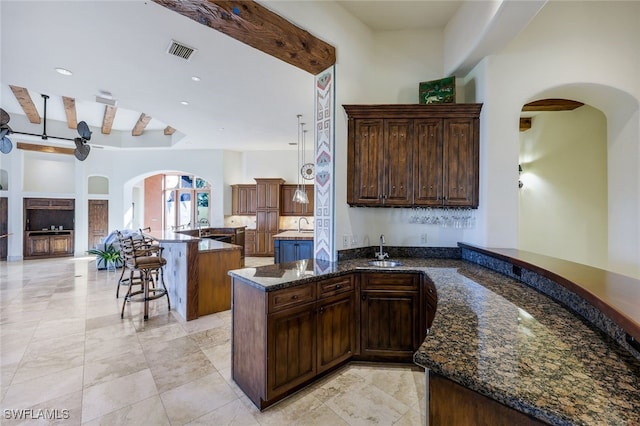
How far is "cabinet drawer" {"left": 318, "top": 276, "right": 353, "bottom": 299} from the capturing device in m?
A: 2.38

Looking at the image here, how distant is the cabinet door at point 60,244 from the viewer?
8297 mm

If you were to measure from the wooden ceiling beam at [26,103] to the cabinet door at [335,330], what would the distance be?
22.7 ft

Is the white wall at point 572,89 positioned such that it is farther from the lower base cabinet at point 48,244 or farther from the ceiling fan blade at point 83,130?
the lower base cabinet at point 48,244

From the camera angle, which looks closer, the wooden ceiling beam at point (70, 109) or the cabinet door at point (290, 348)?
the cabinet door at point (290, 348)

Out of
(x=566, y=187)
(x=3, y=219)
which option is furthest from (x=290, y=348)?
(x=3, y=219)

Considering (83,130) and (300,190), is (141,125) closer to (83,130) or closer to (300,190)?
(83,130)

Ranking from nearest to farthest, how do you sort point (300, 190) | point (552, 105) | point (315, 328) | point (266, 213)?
1. point (315, 328)
2. point (552, 105)
3. point (300, 190)
4. point (266, 213)

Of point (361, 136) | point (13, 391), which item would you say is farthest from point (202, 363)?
point (361, 136)

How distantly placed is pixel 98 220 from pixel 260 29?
951cm

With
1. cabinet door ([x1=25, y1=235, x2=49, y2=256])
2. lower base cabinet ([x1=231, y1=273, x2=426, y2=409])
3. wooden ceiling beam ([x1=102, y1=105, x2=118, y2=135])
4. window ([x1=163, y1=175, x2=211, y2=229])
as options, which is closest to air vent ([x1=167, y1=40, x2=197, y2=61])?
lower base cabinet ([x1=231, y1=273, x2=426, y2=409])

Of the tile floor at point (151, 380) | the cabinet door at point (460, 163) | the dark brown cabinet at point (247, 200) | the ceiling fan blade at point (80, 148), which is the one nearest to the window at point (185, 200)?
the dark brown cabinet at point (247, 200)

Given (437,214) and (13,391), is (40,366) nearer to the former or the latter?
(13,391)

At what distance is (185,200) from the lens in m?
10.4

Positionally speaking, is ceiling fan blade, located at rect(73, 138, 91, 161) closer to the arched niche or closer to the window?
the window
